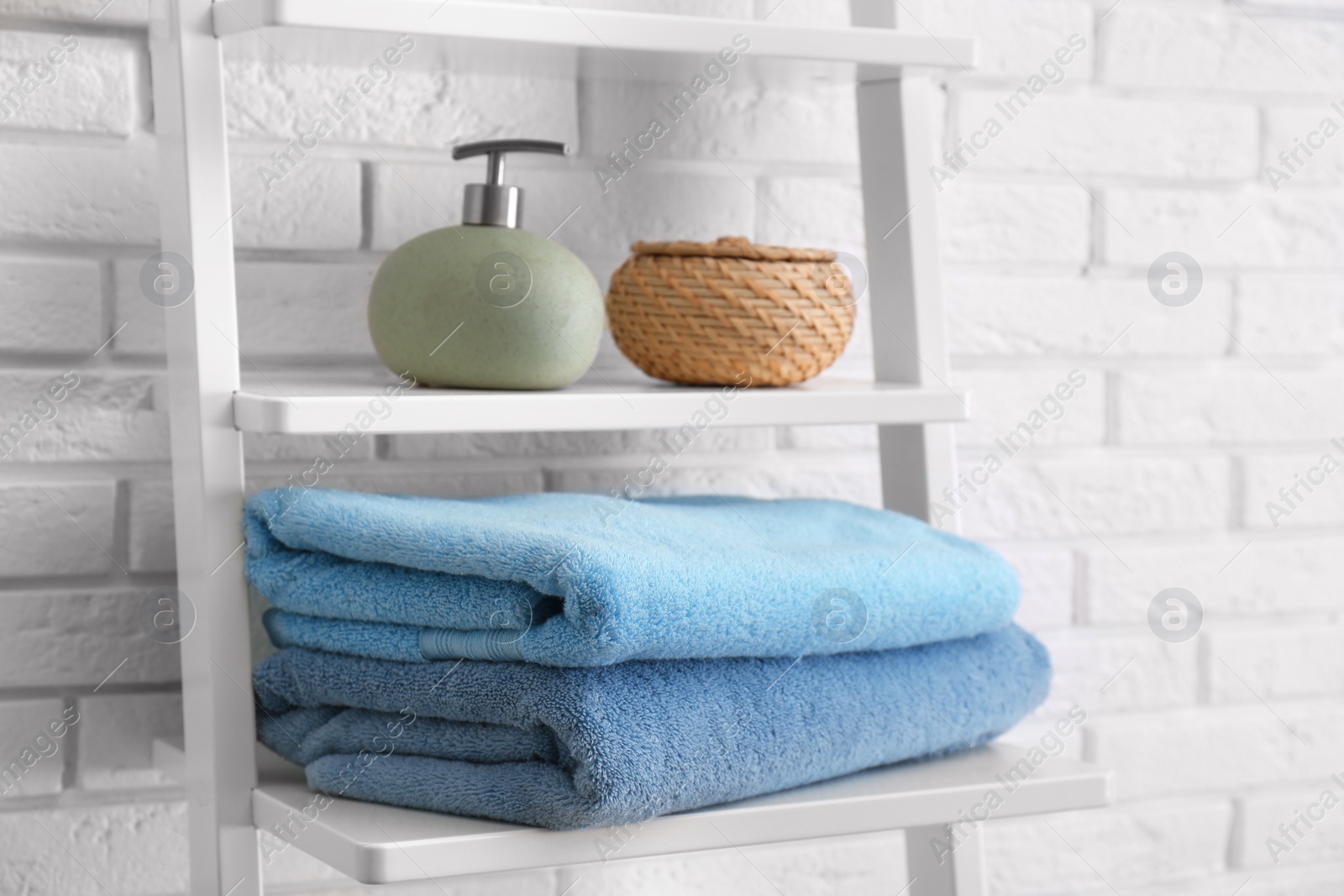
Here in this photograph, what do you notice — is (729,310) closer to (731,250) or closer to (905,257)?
(731,250)

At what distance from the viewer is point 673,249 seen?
0.72 meters

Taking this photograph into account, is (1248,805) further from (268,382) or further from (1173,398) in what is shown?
(268,382)

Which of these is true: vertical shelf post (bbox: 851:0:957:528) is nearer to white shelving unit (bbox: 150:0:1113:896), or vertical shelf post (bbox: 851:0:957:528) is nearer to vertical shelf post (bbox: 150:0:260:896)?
white shelving unit (bbox: 150:0:1113:896)

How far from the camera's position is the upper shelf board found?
62 centimetres

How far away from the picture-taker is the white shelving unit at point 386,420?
60 cm

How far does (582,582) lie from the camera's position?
56cm

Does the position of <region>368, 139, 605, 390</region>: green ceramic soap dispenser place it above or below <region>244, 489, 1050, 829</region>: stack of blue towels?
above

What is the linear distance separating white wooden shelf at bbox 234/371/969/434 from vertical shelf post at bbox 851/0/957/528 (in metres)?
0.04

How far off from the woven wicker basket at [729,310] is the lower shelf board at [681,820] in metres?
0.22

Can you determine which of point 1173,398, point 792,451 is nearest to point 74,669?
point 792,451

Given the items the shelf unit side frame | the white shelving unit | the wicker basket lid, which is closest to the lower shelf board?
the white shelving unit

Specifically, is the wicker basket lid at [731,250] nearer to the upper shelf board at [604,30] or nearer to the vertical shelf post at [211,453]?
the upper shelf board at [604,30]

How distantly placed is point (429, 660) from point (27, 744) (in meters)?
0.28

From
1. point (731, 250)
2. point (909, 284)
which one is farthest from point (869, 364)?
point (731, 250)
